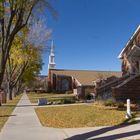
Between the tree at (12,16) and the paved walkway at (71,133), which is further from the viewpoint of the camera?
the tree at (12,16)

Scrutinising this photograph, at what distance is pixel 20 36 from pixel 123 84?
28.3 feet

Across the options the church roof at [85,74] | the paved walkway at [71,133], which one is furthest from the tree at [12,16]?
the church roof at [85,74]

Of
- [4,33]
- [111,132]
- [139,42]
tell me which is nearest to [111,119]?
[111,132]

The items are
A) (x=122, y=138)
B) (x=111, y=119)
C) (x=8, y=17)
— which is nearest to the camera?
(x=122, y=138)

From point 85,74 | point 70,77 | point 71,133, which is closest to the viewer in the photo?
point 71,133

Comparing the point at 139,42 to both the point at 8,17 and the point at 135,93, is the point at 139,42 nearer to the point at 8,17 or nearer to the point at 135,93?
the point at 135,93

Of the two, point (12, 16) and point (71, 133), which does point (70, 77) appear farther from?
point (71, 133)

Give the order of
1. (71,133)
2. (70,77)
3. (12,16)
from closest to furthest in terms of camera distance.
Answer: (71,133)
(12,16)
(70,77)

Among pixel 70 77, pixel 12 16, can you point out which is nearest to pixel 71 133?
pixel 12 16

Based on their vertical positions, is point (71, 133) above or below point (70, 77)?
below

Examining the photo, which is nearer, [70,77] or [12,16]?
[12,16]

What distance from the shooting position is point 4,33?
18844 millimetres

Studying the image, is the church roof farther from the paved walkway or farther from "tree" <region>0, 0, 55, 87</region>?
the paved walkway

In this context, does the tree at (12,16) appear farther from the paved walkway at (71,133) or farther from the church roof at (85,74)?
the church roof at (85,74)
